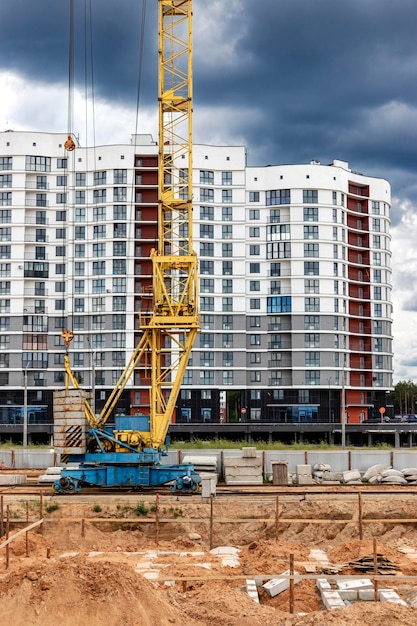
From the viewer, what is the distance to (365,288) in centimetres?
9112

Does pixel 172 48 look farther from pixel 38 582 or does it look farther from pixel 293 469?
pixel 38 582

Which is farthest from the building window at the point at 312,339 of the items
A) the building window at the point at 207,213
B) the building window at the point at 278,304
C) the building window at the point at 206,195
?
the building window at the point at 206,195

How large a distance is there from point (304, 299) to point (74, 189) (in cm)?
3016

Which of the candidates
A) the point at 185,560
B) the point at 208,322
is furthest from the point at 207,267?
the point at 185,560

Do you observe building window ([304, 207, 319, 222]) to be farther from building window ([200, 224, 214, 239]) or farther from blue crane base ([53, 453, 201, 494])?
blue crane base ([53, 453, 201, 494])

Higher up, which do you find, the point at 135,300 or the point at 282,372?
the point at 135,300

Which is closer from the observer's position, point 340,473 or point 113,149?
point 340,473

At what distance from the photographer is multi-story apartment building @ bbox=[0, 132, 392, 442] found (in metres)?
83.9

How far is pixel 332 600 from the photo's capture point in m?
17.6

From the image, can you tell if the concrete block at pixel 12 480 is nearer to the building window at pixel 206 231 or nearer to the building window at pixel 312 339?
the building window at pixel 206 231

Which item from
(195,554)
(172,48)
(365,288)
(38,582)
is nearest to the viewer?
(38,582)

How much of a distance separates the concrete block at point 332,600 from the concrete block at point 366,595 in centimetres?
57

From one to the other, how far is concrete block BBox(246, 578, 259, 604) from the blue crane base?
45.8 ft

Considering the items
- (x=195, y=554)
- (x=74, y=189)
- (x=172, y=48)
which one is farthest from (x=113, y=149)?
(x=195, y=554)
